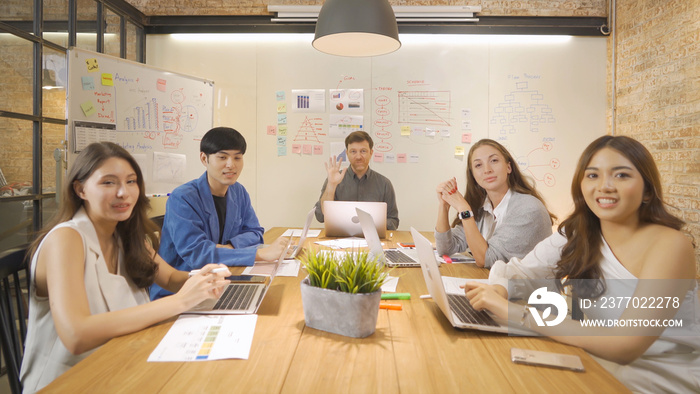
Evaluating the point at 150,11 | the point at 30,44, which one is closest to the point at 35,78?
the point at 30,44

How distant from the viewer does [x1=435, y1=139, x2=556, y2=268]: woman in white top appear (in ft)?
6.16

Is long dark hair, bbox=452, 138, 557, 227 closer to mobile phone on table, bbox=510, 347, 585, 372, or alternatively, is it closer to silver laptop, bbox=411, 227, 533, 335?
silver laptop, bbox=411, 227, 533, 335

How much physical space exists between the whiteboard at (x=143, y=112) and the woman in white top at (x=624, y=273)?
3.01m

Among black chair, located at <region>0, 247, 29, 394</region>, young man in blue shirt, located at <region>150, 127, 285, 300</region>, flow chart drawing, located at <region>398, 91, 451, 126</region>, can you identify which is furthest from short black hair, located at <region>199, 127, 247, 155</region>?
flow chart drawing, located at <region>398, 91, 451, 126</region>

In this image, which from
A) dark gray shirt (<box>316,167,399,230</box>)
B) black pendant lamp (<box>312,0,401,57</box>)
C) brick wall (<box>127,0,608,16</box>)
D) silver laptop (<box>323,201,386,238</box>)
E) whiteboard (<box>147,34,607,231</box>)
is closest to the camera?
black pendant lamp (<box>312,0,401,57</box>)

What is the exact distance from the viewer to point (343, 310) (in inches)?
40.4

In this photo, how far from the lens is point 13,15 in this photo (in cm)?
257

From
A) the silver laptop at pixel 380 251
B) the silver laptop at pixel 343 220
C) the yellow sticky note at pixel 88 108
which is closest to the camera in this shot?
the silver laptop at pixel 380 251

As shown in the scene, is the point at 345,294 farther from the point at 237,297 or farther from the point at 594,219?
the point at 594,219

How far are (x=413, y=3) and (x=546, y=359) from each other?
373cm

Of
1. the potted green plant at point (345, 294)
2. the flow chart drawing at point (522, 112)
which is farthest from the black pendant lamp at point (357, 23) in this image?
the flow chart drawing at point (522, 112)

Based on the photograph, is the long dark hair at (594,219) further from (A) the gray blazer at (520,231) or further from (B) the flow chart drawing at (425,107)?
(B) the flow chart drawing at (425,107)

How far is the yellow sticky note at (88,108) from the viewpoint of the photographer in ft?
9.98

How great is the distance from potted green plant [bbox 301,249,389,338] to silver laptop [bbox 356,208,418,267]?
335 mm
